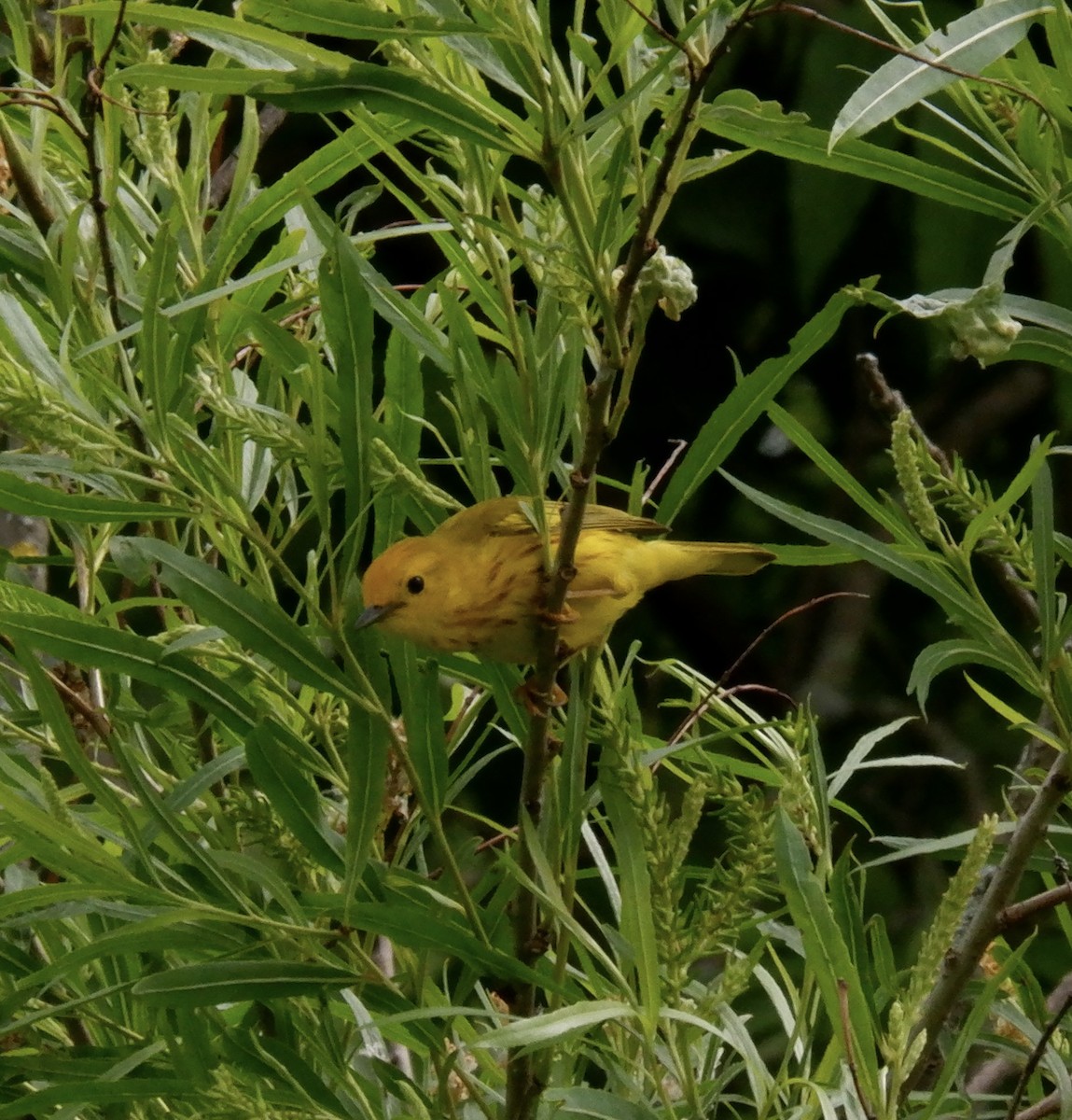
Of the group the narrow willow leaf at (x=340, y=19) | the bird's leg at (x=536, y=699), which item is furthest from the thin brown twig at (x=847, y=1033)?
the narrow willow leaf at (x=340, y=19)

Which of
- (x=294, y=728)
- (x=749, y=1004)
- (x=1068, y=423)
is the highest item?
(x=294, y=728)

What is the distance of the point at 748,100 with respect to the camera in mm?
893

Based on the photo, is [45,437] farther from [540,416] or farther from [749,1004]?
[749,1004]

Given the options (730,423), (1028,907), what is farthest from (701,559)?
(1028,907)

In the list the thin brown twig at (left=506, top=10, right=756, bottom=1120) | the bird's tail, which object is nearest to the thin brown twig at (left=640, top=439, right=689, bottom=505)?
the thin brown twig at (left=506, top=10, right=756, bottom=1120)

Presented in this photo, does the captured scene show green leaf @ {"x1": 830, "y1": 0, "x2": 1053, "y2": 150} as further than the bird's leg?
No

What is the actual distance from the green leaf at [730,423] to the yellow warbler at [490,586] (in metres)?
0.09

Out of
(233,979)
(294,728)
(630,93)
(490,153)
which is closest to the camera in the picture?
(630,93)

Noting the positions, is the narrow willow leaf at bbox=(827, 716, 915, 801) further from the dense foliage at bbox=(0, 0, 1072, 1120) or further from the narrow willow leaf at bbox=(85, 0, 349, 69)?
the narrow willow leaf at bbox=(85, 0, 349, 69)

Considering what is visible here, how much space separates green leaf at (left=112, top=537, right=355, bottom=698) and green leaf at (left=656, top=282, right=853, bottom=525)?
272 millimetres

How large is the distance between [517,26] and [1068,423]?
255 centimetres

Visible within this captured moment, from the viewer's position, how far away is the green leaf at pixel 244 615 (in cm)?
96

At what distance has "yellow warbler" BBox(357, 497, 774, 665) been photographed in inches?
51.9

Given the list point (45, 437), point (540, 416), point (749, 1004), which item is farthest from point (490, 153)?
point (749, 1004)
